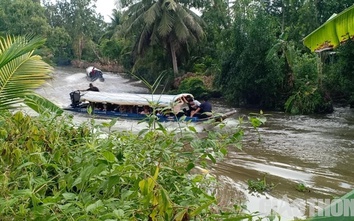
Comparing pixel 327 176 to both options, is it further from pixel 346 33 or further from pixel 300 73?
pixel 300 73

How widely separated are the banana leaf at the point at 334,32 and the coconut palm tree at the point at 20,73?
9.50 feet

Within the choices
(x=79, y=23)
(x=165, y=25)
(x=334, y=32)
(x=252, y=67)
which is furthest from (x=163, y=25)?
(x=79, y=23)

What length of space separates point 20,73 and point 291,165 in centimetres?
662

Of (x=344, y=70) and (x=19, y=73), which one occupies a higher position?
(x=19, y=73)

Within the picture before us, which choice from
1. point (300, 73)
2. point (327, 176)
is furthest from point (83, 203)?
point (300, 73)

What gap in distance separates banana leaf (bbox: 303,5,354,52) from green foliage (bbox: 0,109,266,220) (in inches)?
81.1

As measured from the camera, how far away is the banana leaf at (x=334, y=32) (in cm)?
382

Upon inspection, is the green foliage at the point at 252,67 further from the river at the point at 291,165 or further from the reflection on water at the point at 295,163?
the reflection on water at the point at 295,163

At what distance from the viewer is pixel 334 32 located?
396cm

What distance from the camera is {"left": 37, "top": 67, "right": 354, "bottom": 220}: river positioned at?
19.4 feet

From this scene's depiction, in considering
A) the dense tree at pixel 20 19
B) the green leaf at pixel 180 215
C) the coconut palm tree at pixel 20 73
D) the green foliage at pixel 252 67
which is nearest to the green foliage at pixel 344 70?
the green foliage at pixel 252 67

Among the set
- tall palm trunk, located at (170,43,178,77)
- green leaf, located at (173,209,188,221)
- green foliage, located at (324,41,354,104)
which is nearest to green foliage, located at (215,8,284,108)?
green foliage, located at (324,41,354,104)

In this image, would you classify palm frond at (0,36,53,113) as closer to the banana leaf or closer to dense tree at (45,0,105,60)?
the banana leaf

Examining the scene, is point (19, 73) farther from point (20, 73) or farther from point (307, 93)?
point (307, 93)
